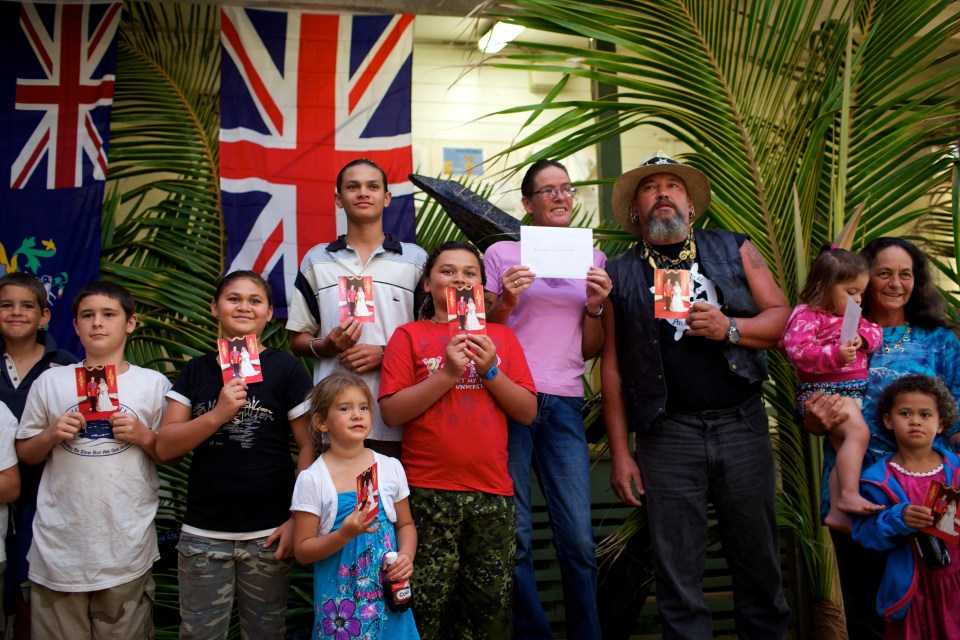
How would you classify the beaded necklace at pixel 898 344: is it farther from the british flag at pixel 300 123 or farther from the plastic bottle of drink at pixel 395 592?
the british flag at pixel 300 123

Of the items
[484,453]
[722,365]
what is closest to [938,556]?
[722,365]

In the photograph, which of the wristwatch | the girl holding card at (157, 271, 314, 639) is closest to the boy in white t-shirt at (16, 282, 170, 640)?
the girl holding card at (157, 271, 314, 639)

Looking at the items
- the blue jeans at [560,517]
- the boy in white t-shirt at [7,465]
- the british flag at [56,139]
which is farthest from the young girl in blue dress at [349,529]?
the british flag at [56,139]

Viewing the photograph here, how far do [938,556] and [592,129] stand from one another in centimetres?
211

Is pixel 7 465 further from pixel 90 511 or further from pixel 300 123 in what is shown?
pixel 300 123

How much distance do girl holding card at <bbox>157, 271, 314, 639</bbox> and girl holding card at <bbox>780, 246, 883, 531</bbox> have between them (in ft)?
6.29

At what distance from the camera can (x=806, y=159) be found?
375 centimetres

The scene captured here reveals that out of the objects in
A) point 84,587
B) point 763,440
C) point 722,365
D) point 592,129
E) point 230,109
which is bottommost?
point 84,587

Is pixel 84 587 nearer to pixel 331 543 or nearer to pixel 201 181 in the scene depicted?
pixel 331 543

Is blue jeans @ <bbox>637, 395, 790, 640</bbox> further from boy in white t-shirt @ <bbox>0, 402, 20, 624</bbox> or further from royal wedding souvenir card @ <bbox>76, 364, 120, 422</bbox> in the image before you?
boy in white t-shirt @ <bbox>0, 402, 20, 624</bbox>

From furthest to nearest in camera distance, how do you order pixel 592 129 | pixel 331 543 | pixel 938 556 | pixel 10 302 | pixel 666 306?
pixel 592 129 < pixel 10 302 < pixel 666 306 < pixel 938 556 < pixel 331 543

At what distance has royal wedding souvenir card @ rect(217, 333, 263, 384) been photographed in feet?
9.82

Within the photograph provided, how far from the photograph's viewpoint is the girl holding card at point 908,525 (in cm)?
296

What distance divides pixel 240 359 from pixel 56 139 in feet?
8.78
